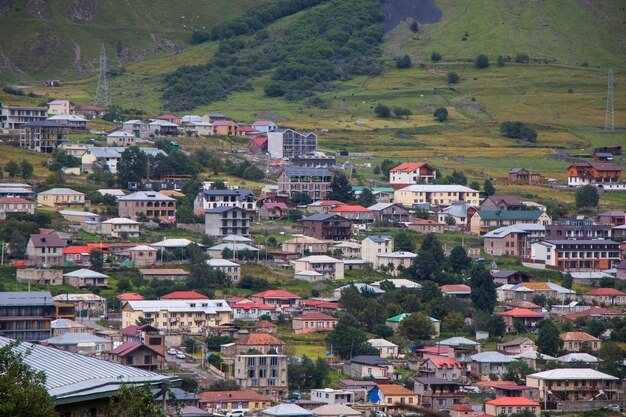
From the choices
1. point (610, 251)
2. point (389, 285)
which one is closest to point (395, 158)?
point (610, 251)

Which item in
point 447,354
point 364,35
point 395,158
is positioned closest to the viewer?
point 447,354

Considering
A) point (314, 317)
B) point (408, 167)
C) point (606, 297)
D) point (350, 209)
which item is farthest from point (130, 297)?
point (408, 167)

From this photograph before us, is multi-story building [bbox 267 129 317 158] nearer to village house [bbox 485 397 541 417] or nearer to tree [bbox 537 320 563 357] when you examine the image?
tree [bbox 537 320 563 357]

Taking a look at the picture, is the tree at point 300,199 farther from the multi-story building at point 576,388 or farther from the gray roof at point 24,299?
the gray roof at point 24,299

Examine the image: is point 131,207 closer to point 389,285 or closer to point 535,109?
point 389,285

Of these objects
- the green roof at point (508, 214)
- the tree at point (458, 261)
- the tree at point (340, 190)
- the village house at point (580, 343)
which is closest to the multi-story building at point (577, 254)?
the green roof at point (508, 214)
